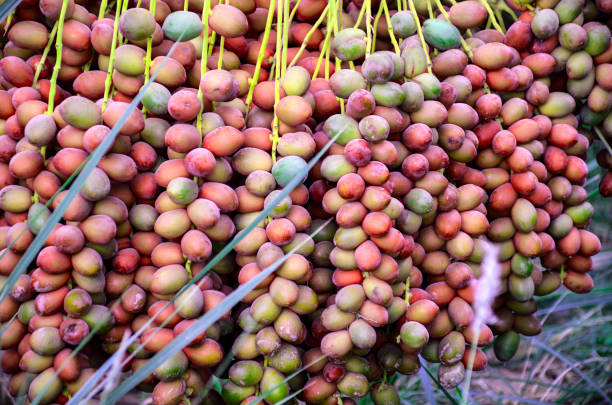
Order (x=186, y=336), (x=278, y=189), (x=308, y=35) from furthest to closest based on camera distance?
1. (x=308, y=35)
2. (x=278, y=189)
3. (x=186, y=336)

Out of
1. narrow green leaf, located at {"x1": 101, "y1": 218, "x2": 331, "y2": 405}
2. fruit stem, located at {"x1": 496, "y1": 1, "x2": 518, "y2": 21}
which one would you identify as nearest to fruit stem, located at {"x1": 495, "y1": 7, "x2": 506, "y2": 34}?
fruit stem, located at {"x1": 496, "y1": 1, "x2": 518, "y2": 21}

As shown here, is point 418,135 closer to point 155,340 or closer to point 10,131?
point 155,340

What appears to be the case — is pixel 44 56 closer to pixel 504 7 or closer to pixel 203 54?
pixel 203 54

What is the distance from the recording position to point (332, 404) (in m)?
0.83

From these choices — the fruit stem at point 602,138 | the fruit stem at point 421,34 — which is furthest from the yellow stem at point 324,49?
the fruit stem at point 602,138

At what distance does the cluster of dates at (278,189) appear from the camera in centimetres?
76

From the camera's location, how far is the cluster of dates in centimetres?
76

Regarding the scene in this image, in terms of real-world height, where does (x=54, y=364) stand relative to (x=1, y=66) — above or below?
below

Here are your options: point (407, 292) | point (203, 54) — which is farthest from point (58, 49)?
point (407, 292)

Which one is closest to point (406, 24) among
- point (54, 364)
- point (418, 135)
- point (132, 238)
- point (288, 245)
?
point (418, 135)

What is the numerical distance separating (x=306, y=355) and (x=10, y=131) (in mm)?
474

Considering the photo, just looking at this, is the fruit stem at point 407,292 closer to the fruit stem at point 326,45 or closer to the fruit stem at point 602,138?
the fruit stem at point 326,45

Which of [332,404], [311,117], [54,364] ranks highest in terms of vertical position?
[311,117]

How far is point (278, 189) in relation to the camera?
32.0 inches
